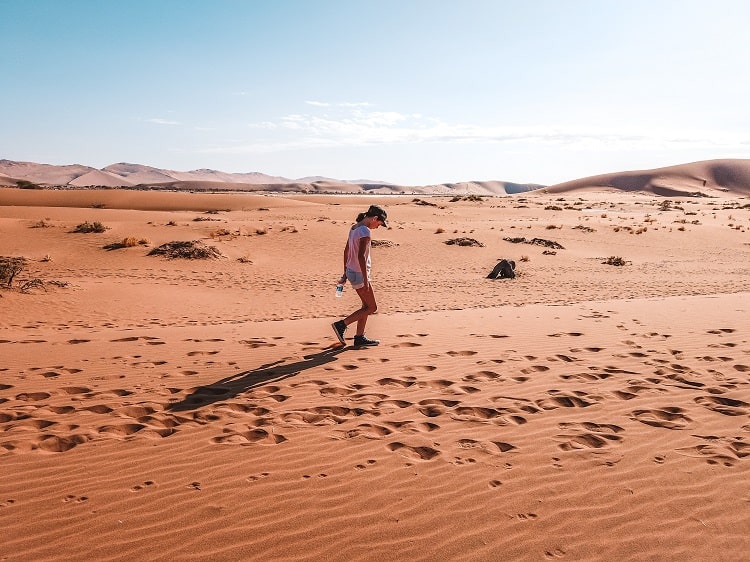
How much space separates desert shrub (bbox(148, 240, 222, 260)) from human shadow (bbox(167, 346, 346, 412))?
44.6 feet

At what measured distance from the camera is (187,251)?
20.0 meters

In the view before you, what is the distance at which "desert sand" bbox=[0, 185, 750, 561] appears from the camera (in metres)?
3.31

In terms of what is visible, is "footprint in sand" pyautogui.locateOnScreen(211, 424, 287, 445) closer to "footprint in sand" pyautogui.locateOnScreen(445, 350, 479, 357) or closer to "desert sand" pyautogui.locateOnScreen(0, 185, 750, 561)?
"desert sand" pyautogui.locateOnScreen(0, 185, 750, 561)

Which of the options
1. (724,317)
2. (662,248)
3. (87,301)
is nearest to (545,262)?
(662,248)

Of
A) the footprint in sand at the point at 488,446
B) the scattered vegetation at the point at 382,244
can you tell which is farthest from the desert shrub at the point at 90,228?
the footprint in sand at the point at 488,446

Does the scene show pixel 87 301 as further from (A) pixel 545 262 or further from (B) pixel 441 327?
(A) pixel 545 262

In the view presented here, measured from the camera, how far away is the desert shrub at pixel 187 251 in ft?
65.1

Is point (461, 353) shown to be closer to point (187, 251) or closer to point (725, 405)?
point (725, 405)

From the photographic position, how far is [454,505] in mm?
3639

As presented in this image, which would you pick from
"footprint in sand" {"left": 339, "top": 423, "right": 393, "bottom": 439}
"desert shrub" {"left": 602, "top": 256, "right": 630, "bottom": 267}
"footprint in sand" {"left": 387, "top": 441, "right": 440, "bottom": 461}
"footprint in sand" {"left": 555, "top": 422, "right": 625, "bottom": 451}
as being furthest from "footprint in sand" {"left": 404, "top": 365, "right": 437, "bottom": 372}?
"desert shrub" {"left": 602, "top": 256, "right": 630, "bottom": 267}

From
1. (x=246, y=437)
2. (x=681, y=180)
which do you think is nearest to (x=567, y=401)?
(x=246, y=437)

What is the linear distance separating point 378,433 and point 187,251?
16907mm

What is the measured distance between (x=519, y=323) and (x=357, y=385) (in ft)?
14.7

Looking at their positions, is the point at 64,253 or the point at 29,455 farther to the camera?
the point at 64,253
